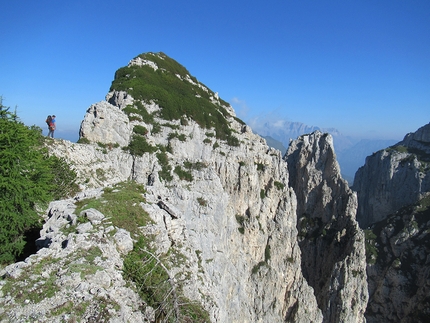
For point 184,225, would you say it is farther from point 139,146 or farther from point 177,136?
point 177,136

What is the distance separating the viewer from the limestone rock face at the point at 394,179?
82750 millimetres

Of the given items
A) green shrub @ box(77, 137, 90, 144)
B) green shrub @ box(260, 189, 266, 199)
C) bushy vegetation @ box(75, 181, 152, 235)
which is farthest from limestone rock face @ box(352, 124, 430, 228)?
bushy vegetation @ box(75, 181, 152, 235)

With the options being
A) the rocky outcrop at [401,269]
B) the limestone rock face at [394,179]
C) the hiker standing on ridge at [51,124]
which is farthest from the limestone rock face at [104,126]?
the limestone rock face at [394,179]

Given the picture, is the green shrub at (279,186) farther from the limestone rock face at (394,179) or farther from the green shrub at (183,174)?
the limestone rock face at (394,179)

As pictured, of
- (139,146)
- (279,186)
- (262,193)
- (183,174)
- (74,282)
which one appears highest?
(279,186)

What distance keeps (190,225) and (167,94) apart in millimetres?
22706

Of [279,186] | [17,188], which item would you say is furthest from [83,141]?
[279,186]

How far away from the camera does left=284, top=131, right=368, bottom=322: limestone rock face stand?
170 ft

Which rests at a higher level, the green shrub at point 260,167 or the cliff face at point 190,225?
the green shrub at point 260,167

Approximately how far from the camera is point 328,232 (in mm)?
62781

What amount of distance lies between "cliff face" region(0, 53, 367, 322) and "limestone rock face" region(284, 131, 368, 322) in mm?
281

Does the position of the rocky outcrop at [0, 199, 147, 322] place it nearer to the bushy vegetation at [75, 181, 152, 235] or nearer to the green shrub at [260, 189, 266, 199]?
the bushy vegetation at [75, 181, 152, 235]

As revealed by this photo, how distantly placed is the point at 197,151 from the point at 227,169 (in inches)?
192

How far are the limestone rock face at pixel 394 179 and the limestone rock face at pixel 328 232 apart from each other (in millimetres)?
31203
